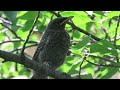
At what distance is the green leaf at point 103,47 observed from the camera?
77.7 inches

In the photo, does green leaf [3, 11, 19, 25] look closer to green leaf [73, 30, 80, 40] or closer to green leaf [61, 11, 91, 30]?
green leaf [61, 11, 91, 30]

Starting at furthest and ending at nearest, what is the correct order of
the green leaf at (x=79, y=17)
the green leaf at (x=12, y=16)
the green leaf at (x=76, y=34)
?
the green leaf at (x=76, y=34) < the green leaf at (x=79, y=17) < the green leaf at (x=12, y=16)

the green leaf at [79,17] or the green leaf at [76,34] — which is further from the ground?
the green leaf at [79,17]

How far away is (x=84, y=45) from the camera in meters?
2.04

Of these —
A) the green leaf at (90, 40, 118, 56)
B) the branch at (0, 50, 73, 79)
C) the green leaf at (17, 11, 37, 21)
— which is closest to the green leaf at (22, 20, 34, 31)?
the green leaf at (17, 11, 37, 21)

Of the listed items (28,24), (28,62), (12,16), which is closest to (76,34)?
(28,24)

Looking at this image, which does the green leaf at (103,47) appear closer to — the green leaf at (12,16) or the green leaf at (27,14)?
the green leaf at (27,14)

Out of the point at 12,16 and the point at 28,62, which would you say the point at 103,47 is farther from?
the point at 12,16

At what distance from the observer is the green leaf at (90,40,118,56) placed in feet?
6.47

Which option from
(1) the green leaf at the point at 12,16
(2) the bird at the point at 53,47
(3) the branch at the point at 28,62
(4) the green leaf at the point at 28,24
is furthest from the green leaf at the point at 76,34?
(1) the green leaf at the point at 12,16

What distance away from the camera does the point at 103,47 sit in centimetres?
202
